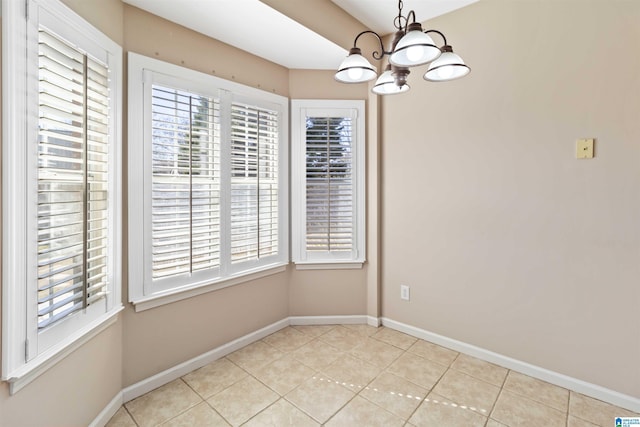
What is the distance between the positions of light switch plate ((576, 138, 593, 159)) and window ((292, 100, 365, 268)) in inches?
64.7

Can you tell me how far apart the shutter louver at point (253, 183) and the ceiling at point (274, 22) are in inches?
20.2

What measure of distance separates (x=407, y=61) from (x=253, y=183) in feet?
5.64

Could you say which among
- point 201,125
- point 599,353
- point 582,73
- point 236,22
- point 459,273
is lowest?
point 599,353

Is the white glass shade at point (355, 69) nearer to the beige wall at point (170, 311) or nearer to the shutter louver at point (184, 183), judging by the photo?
the shutter louver at point (184, 183)

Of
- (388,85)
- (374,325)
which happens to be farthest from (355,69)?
(374,325)

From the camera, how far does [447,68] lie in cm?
154

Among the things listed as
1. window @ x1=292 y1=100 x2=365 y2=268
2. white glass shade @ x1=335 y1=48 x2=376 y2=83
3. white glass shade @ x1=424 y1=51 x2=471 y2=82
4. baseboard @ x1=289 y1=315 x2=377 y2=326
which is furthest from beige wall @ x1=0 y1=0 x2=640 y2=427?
white glass shade @ x1=424 y1=51 x2=471 y2=82

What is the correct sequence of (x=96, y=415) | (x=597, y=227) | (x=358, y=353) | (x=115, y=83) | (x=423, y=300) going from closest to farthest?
(x=96, y=415), (x=115, y=83), (x=597, y=227), (x=358, y=353), (x=423, y=300)

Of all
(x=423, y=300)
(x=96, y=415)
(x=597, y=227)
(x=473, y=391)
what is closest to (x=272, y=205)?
(x=423, y=300)

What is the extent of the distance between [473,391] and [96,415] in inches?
91.9

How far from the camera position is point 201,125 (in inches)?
92.0

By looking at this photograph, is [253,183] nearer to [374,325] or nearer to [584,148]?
[374,325]

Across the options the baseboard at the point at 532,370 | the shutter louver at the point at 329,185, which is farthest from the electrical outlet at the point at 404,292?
the shutter louver at the point at 329,185

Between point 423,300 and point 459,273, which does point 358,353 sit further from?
point 459,273
